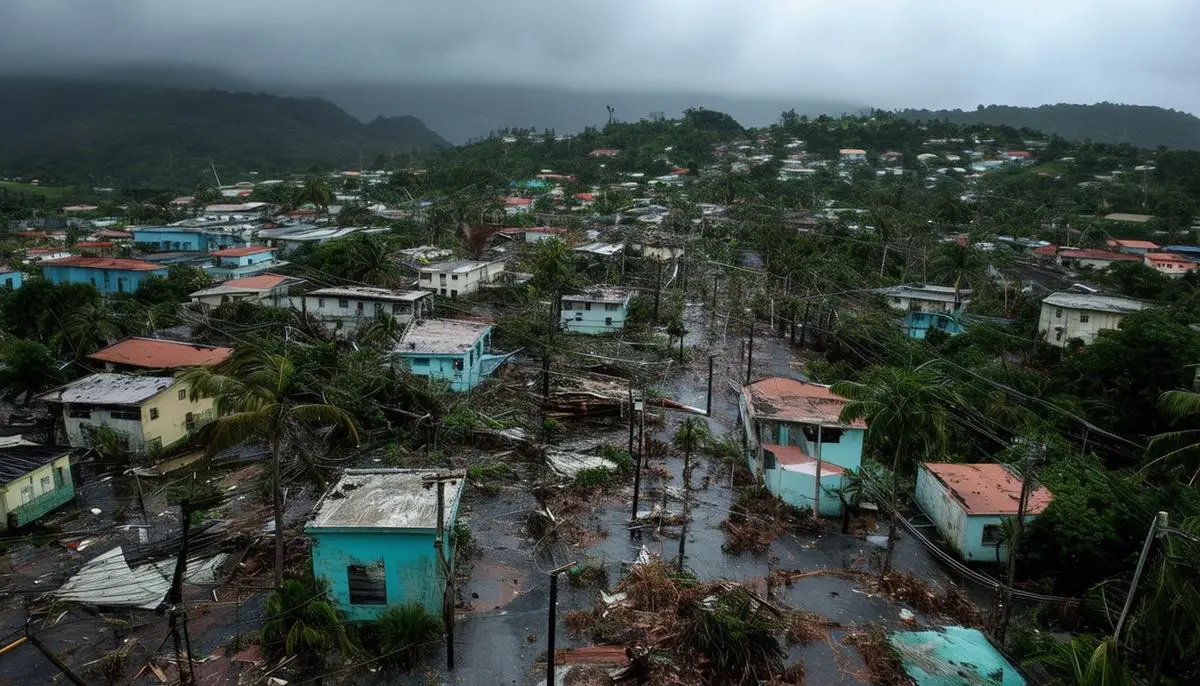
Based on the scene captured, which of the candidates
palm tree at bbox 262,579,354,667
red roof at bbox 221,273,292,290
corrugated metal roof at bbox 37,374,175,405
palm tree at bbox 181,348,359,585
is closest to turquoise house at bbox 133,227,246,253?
red roof at bbox 221,273,292,290

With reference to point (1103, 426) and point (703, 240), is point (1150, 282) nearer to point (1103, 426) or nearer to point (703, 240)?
point (1103, 426)

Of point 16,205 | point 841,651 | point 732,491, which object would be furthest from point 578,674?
point 16,205

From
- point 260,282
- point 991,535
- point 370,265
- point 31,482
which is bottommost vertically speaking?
point 991,535

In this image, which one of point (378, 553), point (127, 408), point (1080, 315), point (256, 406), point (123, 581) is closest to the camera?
point (256, 406)

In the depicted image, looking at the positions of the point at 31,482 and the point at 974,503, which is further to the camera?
the point at 31,482

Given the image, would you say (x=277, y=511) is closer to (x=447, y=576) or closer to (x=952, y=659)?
(x=447, y=576)

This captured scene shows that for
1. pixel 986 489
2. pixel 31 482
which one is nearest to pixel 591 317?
pixel 986 489

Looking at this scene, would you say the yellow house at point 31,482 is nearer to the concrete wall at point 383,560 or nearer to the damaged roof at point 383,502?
the damaged roof at point 383,502
